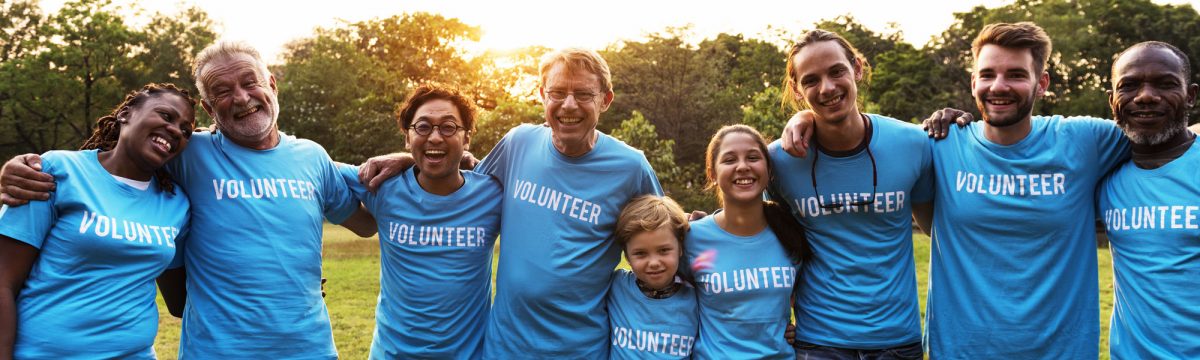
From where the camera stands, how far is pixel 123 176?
3.83 meters

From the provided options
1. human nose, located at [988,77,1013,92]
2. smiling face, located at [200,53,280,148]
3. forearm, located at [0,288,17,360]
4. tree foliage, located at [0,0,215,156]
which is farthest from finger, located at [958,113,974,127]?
tree foliage, located at [0,0,215,156]

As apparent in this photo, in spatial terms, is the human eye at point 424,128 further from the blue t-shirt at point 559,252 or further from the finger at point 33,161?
the finger at point 33,161

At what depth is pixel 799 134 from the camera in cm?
420

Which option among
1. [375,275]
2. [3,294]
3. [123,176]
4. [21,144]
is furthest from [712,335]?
[21,144]

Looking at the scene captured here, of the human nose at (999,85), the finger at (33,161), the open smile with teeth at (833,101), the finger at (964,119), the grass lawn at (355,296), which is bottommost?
the grass lawn at (355,296)

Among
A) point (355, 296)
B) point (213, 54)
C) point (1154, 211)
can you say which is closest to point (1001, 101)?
point (1154, 211)

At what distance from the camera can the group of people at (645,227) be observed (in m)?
3.77

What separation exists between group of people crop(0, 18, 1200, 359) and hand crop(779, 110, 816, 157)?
1 centimetres

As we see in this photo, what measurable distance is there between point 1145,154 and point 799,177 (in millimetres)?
1622

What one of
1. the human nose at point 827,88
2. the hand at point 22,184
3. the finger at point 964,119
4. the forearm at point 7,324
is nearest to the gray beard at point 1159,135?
the finger at point 964,119

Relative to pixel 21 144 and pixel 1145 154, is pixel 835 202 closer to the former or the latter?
pixel 1145 154

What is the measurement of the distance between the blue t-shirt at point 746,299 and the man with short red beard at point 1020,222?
847mm

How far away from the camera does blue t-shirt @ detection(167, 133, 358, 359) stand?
3957mm

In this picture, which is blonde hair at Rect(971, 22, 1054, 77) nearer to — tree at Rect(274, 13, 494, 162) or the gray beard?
the gray beard
